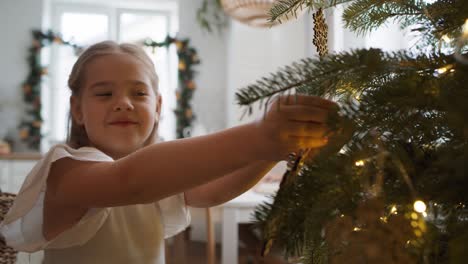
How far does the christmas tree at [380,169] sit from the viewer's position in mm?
253

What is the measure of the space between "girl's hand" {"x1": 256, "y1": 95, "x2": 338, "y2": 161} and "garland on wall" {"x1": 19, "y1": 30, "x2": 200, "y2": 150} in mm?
3528

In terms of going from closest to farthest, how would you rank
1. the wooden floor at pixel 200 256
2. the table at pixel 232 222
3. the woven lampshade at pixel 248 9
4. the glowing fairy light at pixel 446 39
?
the glowing fairy light at pixel 446 39 → the table at pixel 232 222 → the woven lampshade at pixel 248 9 → the wooden floor at pixel 200 256

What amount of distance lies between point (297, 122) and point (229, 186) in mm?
332

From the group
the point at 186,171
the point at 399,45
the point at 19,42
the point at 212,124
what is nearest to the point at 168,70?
the point at 212,124

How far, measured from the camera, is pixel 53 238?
612mm

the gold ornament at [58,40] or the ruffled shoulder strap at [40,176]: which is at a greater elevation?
the gold ornament at [58,40]

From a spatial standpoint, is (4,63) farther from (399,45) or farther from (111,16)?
(399,45)

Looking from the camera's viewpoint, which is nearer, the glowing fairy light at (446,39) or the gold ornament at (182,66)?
the glowing fairy light at (446,39)

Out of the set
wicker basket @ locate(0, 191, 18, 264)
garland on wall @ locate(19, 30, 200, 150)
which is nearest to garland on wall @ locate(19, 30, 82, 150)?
garland on wall @ locate(19, 30, 200, 150)

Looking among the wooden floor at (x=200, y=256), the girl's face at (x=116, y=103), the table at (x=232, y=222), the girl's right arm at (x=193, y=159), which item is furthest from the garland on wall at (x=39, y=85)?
the girl's right arm at (x=193, y=159)

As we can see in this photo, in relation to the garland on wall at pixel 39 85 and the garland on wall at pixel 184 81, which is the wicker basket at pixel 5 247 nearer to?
the garland on wall at pixel 39 85

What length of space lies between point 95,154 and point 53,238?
17cm

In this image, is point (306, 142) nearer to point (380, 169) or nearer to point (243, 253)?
point (380, 169)

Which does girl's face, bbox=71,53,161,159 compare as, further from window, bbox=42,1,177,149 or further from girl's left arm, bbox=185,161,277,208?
window, bbox=42,1,177,149
